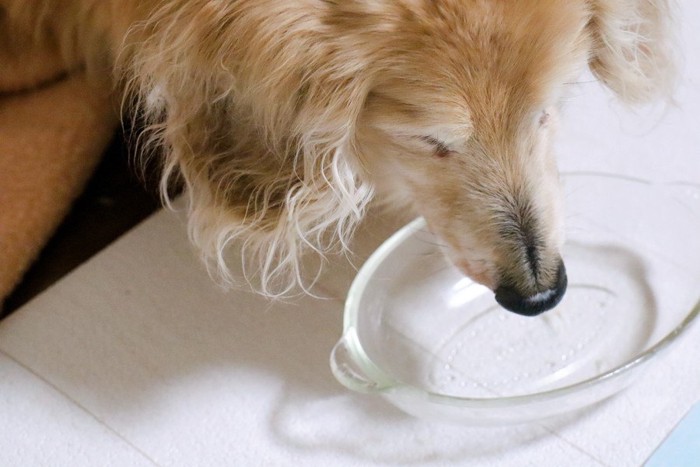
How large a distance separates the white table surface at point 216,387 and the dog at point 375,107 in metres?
0.08

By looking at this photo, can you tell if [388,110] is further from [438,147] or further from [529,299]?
[529,299]

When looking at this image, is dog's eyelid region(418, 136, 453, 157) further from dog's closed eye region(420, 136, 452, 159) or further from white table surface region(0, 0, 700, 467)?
white table surface region(0, 0, 700, 467)

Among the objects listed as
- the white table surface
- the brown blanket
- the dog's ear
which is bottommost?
the white table surface

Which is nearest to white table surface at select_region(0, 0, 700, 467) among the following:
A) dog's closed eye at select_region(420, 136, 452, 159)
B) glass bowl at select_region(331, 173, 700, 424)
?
glass bowl at select_region(331, 173, 700, 424)

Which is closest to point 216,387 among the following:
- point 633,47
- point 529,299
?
point 529,299

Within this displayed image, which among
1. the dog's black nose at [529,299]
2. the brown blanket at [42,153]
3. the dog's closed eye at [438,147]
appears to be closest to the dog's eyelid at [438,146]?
the dog's closed eye at [438,147]

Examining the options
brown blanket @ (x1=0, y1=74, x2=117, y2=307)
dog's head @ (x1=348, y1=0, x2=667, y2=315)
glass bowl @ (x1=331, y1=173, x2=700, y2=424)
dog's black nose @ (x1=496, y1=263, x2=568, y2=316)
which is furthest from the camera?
brown blanket @ (x1=0, y1=74, x2=117, y2=307)

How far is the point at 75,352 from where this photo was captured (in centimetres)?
107

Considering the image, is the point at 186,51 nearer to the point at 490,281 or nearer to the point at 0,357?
the point at 490,281

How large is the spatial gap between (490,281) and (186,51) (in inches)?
15.5

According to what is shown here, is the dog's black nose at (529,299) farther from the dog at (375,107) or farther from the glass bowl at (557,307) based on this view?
the glass bowl at (557,307)

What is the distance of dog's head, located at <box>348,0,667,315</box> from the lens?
0.78 meters

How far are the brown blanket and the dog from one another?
160 mm

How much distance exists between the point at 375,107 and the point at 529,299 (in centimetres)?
26
